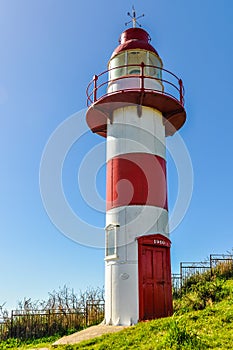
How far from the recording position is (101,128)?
1717cm

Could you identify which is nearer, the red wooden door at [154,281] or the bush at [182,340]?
the bush at [182,340]

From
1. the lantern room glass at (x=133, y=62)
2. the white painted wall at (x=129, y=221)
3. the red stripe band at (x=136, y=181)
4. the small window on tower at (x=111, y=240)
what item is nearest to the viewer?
the white painted wall at (x=129, y=221)

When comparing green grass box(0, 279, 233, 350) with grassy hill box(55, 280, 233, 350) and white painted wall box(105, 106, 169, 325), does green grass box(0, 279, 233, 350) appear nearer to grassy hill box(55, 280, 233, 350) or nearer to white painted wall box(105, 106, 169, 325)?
grassy hill box(55, 280, 233, 350)

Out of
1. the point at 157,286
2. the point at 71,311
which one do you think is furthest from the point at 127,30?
the point at 71,311

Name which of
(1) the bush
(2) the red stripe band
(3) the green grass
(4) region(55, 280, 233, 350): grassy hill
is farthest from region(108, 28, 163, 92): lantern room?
(1) the bush

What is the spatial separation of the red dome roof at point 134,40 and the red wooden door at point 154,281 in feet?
28.0

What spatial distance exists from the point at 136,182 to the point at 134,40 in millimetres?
6931

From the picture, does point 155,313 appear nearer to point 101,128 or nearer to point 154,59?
point 101,128

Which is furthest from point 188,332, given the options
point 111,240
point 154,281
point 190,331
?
point 111,240

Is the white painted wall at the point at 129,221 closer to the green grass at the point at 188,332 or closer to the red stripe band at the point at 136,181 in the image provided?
the red stripe band at the point at 136,181

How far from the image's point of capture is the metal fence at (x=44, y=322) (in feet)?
50.9

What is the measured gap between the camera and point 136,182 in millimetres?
14234

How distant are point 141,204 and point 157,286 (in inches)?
119

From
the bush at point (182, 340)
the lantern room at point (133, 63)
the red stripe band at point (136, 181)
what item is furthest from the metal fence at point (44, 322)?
the lantern room at point (133, 63)
